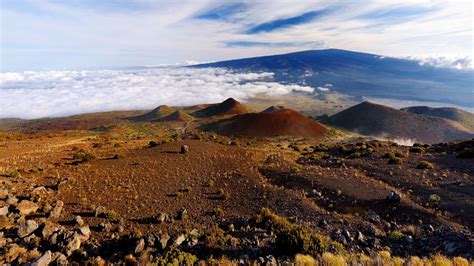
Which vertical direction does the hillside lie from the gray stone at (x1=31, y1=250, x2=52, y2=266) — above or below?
below

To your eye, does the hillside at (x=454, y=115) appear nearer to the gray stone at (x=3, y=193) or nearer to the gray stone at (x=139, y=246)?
the gray stone at (x=139, y=246)

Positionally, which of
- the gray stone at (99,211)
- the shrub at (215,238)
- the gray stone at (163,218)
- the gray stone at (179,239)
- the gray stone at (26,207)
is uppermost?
the gray stone at (26,207)

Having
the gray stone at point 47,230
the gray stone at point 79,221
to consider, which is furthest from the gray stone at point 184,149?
the gray stone at point 47,230

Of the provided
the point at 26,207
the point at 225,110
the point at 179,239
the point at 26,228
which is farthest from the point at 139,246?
the point at 225,110

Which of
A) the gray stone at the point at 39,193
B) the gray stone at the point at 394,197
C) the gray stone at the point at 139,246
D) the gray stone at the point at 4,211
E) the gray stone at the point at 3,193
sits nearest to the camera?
the gray stone at the point at 139,246

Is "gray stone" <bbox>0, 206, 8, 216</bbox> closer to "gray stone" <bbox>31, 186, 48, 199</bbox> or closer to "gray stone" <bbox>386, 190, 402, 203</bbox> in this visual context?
"gray stone" <bbox>31, 186, 48, 199</bbox>

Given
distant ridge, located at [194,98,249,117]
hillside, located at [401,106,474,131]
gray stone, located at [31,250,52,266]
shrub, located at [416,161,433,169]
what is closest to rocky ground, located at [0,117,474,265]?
gray stone, located at [31,250,52,266]
